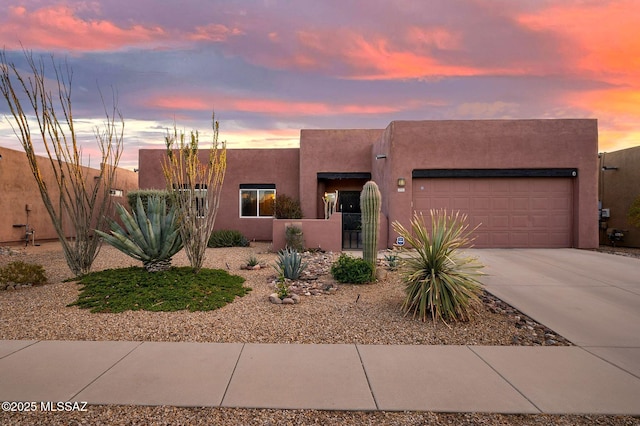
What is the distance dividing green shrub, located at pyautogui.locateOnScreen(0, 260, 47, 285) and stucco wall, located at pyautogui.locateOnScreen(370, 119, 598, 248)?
33.9 feet

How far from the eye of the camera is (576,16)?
373 inches

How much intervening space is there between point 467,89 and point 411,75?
6.90 ft

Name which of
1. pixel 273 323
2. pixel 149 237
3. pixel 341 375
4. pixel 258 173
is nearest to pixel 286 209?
pixel 258 173

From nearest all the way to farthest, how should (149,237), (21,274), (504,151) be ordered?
(149,237) < (21,274) < (504,151)

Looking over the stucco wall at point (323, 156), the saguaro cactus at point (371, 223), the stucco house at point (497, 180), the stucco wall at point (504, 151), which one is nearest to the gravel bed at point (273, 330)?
the saguaro cactus at point (371, 223)

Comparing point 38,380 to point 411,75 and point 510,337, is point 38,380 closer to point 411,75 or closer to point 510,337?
point 510,337

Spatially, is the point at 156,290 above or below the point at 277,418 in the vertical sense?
above

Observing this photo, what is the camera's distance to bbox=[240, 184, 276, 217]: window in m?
17.8

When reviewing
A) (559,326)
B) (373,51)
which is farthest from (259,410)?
(373,51)

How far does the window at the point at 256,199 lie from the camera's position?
17781 millimetres

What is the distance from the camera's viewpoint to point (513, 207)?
547 inches

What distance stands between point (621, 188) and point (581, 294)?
13.0m

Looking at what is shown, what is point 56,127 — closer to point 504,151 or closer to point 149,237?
point 149,237

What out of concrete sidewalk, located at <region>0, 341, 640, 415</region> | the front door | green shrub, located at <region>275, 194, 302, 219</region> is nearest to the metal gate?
the front door
